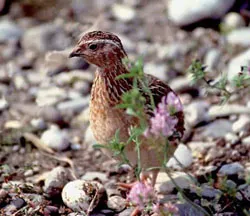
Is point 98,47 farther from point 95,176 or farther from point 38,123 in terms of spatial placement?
point 38,123

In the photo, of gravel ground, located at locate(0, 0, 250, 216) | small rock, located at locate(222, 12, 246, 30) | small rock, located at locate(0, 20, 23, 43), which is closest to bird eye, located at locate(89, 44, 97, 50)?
gravel ground, located at locate(0, 0, 250, 216)

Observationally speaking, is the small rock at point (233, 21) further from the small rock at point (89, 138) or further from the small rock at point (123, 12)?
the small rock at point (89, 138)

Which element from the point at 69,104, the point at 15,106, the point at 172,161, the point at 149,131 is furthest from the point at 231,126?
the point at 149,131

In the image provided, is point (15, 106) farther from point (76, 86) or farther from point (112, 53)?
point (112, 53)

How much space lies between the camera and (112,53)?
5.36 m

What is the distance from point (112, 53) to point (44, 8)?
4.17 meters

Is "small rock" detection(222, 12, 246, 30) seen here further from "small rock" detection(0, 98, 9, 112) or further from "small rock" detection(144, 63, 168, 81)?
"small rock" detection(0, 98, 9, 112)

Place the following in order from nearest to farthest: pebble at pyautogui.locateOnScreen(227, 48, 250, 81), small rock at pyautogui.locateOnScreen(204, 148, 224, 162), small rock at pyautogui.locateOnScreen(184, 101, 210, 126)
Answer: small rock at pyautogui.locateOnScreen(204, 148, 224, 162) < small rock at pyautogui.locateOnScreen(184, 101, 210, 126) < pebble at pyautogui.locateOnScreen(227, 48, 250, 81)

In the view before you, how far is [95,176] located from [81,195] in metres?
Answer: 0.83

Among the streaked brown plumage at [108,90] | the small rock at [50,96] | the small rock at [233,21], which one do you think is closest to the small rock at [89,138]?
the small rock at [50,96]

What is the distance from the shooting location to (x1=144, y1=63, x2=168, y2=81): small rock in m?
7.76

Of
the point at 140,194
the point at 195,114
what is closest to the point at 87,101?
the point at 195,114

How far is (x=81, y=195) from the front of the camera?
543 cm

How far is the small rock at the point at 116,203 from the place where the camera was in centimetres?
565
